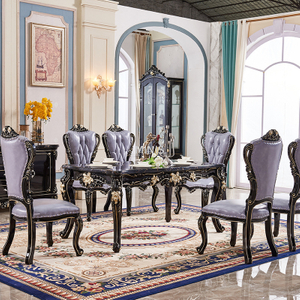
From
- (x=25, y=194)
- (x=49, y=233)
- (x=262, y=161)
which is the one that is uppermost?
(x=262, y=161)

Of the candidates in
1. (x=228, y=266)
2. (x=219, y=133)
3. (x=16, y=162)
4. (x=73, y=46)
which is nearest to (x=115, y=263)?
(x=228, y=266)

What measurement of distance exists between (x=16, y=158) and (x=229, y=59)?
5636mm

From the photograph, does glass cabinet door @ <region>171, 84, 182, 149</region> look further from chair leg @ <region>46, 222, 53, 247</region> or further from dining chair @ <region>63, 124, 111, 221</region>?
chair leg @ <region>46, 222, 53, 247</region>

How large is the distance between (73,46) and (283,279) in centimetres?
487

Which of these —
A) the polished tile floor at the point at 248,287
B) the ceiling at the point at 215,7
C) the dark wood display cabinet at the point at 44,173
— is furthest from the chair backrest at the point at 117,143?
the ceiling at the point at 215,7

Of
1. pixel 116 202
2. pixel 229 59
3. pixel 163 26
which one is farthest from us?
pixel 229 59

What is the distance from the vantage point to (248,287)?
3355 mm

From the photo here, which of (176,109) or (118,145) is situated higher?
(176,109)

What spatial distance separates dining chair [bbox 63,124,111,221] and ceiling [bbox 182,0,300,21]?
7.69 meters

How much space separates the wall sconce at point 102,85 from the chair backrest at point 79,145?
62.7 inches

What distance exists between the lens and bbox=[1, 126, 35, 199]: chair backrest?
12.6 feet

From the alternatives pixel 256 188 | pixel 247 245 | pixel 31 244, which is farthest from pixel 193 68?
pixel 31 244

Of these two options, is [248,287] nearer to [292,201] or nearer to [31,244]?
[292,201]

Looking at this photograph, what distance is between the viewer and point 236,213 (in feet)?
13.0
